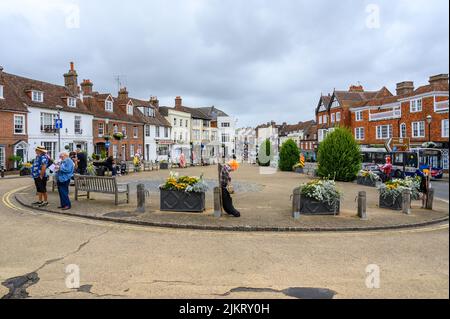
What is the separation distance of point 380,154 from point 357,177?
44.4ft

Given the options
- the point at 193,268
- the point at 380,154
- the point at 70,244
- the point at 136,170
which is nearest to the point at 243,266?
the point at 193,268

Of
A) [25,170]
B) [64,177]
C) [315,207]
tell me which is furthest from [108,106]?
[315,207]

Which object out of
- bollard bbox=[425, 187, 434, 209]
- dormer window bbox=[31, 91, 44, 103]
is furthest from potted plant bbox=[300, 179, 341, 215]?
dormer window bbox=[31, 91, 44, 103]

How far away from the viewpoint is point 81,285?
15.4 feet

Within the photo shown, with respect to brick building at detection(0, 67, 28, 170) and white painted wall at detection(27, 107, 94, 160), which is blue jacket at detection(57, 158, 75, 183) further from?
white painted wall at detection(27, 107, 94, 160)

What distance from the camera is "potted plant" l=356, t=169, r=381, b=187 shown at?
19.0 m

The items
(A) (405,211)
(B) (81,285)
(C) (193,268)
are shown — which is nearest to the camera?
(B) (81,285)

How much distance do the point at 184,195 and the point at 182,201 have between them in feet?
0.62

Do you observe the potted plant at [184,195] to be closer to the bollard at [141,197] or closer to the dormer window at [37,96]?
the bollard at [141,197]

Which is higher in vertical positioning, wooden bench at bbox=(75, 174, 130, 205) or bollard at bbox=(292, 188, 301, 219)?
wooden bench at bbox=(75, 174, 130, 205)

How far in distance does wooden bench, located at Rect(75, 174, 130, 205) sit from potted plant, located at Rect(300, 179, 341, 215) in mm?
5695

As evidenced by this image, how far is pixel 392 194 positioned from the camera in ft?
35.5

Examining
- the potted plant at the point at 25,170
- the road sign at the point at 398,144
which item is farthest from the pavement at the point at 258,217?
the potted plant at the point at 25,170

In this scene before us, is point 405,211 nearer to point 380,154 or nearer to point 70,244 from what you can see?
point 70,244
